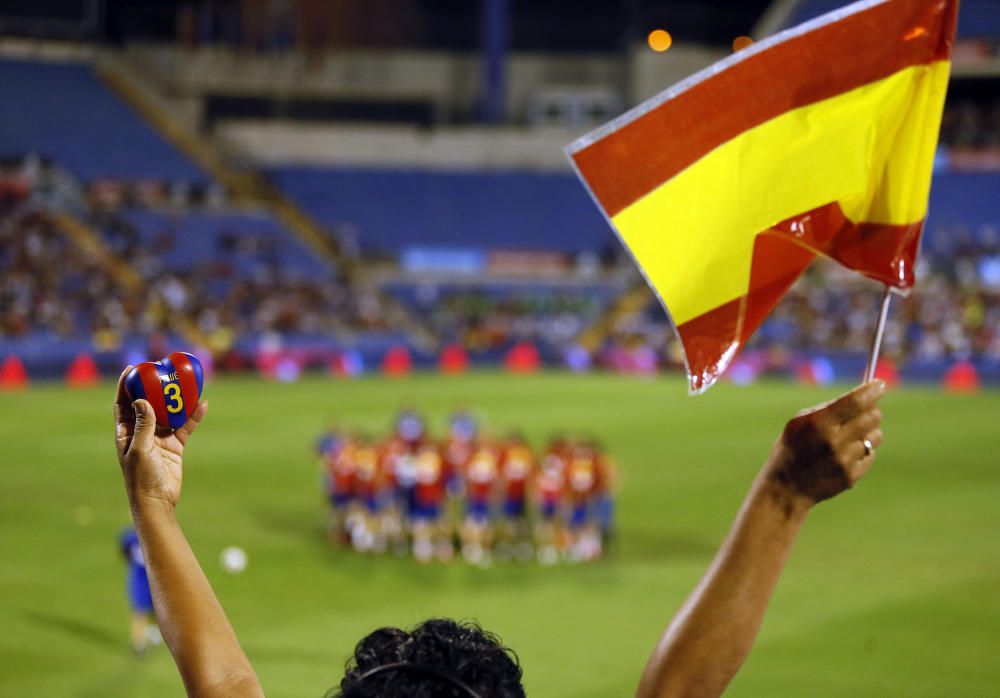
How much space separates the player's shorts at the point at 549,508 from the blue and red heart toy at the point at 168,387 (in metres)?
13.6

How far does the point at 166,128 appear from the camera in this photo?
181ft

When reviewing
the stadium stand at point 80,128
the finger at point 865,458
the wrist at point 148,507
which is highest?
the stadium stand at point 80,128

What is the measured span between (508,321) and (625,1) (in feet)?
61.4

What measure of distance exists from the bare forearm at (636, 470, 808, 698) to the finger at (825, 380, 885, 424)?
192 millimetres

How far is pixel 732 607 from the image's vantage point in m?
2.57

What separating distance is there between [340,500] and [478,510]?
2.00m

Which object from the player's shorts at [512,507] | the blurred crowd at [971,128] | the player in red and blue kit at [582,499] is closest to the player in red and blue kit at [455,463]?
the player's shorts at [512,507]

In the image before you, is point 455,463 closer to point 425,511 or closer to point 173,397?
point 425,511

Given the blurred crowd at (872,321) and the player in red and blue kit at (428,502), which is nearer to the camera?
the player in red and blue kit at (428,502)

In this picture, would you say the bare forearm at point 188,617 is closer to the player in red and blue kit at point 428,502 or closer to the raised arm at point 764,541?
the raised arm at point 764,541

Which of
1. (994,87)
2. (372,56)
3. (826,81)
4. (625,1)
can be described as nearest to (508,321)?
(372,56)

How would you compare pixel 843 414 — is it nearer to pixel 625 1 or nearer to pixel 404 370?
pixel 404 370

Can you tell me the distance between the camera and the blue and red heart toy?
3.10 metres

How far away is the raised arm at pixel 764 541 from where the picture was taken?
255 centimetres
